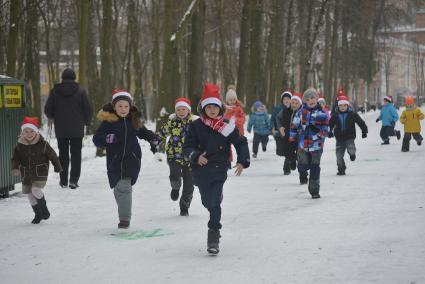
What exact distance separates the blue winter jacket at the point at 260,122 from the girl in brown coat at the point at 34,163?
424 inches

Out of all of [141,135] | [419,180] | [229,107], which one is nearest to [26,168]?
[141,135]

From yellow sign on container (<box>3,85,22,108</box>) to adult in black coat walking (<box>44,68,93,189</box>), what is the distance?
998 mm

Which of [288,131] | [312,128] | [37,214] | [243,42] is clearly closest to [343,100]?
[288,131]

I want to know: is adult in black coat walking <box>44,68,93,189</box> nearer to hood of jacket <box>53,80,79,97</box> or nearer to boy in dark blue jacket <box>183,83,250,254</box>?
hood of jacket <box>53,80,79,97</box>

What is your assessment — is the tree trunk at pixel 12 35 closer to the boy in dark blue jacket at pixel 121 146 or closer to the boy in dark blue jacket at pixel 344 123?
the boy in dark blue jacket at pixel 344 123

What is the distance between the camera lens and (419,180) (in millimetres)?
14383

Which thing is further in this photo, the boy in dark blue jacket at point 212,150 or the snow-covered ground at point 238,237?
the boy in dark blue jacket at point 212,150

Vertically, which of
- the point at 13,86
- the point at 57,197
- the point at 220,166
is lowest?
the point at 57,197

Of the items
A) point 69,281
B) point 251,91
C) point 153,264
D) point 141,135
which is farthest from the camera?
point 251,91

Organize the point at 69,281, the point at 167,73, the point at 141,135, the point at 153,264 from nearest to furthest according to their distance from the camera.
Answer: the point at 69,281, the point at 153,264, the point at 141,135, the point at 167,73

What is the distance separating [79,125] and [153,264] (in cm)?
692

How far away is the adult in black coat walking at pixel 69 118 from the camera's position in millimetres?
14023

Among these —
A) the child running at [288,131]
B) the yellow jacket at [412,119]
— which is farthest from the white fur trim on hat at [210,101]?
the yellow jacket at [412,119]

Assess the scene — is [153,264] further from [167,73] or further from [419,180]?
[167,73]
